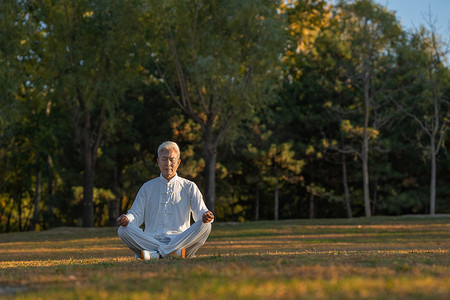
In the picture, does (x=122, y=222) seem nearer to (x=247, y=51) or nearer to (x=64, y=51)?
(x=247, y=51)

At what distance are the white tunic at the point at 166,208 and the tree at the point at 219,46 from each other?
14707 millimetres

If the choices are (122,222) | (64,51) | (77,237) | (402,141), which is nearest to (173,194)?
(122,222)

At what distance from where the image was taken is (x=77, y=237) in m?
22.6

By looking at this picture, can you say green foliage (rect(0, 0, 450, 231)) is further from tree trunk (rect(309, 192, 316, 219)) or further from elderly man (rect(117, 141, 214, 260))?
elderly man (rect(117, 141, 214, 260))

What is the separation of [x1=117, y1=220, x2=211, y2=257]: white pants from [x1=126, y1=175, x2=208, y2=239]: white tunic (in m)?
0.23

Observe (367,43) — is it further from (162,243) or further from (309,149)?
(162,243)

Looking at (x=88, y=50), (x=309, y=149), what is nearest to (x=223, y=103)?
(x=88, y=50)

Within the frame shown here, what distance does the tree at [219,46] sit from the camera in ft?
78.7

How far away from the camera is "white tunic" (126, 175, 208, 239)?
8984mm

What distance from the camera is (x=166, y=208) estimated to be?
29.6ft

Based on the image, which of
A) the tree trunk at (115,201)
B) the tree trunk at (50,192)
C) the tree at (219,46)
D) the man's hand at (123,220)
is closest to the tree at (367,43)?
the tree at (219,46)

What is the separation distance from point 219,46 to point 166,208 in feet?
54.5

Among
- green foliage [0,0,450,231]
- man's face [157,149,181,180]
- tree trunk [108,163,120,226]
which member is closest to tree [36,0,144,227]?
green foliage [0,0,450,231]

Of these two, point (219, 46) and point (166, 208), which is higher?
point (219, 46)
